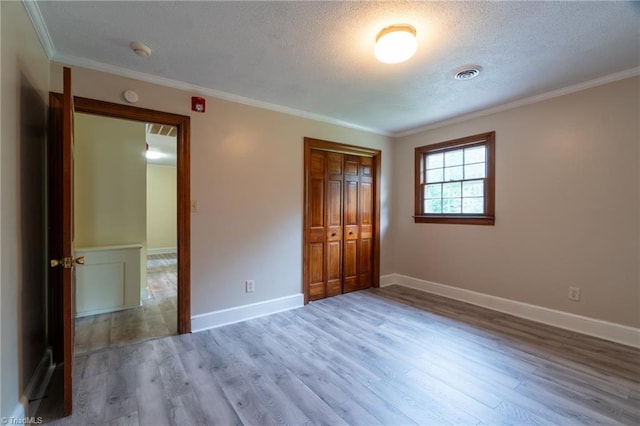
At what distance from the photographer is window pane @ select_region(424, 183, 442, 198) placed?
4.09m

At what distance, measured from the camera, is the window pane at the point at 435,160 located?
410 centimetres

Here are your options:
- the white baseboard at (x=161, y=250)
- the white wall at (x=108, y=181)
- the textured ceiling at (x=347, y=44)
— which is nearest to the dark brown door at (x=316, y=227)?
the textured ceiling at (x=347, y=44)

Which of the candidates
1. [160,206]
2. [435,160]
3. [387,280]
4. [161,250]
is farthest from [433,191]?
[161,250]

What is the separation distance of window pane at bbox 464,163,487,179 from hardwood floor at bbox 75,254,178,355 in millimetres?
3960

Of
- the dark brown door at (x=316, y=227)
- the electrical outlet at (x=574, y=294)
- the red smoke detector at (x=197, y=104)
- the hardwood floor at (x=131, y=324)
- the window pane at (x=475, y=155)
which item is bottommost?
the hardwood floor at (x=131, y=324)

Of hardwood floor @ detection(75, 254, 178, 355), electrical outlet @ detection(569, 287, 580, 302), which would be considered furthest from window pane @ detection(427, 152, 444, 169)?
hardwood floor @ detection(75, 254, 178, 355)

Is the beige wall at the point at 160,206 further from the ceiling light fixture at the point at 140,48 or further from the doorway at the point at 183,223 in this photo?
the ceiling light fixture at the point at 140,48

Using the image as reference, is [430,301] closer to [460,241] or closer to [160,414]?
[460,241]

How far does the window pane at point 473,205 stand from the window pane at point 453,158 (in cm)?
53

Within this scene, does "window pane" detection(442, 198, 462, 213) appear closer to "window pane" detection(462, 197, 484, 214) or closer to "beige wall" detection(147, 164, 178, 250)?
"window pane" detection(462, 197, 484, 214)

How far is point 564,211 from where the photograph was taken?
2.93 meters

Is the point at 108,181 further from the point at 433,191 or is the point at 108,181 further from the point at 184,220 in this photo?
the point at 433,191

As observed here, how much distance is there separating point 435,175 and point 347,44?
8.67 ft

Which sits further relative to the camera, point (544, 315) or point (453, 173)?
point (453, 173)
